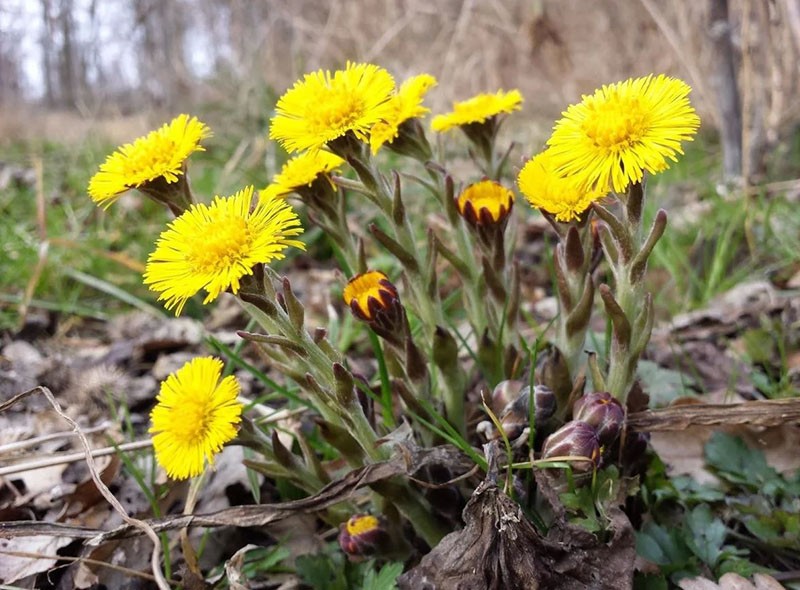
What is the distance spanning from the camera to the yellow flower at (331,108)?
954 mm

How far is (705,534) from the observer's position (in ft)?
3.60

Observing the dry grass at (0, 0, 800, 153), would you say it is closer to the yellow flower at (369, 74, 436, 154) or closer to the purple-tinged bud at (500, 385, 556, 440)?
the yellow flower at (369, 74, 436, 154)

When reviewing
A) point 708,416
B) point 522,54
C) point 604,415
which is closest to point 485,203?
point 604,415

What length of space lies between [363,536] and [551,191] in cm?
68

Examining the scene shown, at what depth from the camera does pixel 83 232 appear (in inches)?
134

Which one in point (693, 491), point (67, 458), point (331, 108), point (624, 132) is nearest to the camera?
point (624, 132)

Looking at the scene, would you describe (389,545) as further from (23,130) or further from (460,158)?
(23,130)

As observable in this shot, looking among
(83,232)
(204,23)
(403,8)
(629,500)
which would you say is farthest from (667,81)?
(204,23)

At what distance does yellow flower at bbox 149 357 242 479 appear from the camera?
0.95 meters

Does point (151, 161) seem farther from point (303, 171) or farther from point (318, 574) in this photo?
point (318, 574)

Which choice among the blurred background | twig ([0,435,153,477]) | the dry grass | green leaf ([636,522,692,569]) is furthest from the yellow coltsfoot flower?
the dry grass

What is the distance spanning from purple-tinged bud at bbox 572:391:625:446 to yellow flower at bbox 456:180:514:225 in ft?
1.20

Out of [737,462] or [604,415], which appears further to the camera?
[737,462]

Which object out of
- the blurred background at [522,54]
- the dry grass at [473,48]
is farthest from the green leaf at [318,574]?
the dry grass at [473,48]
